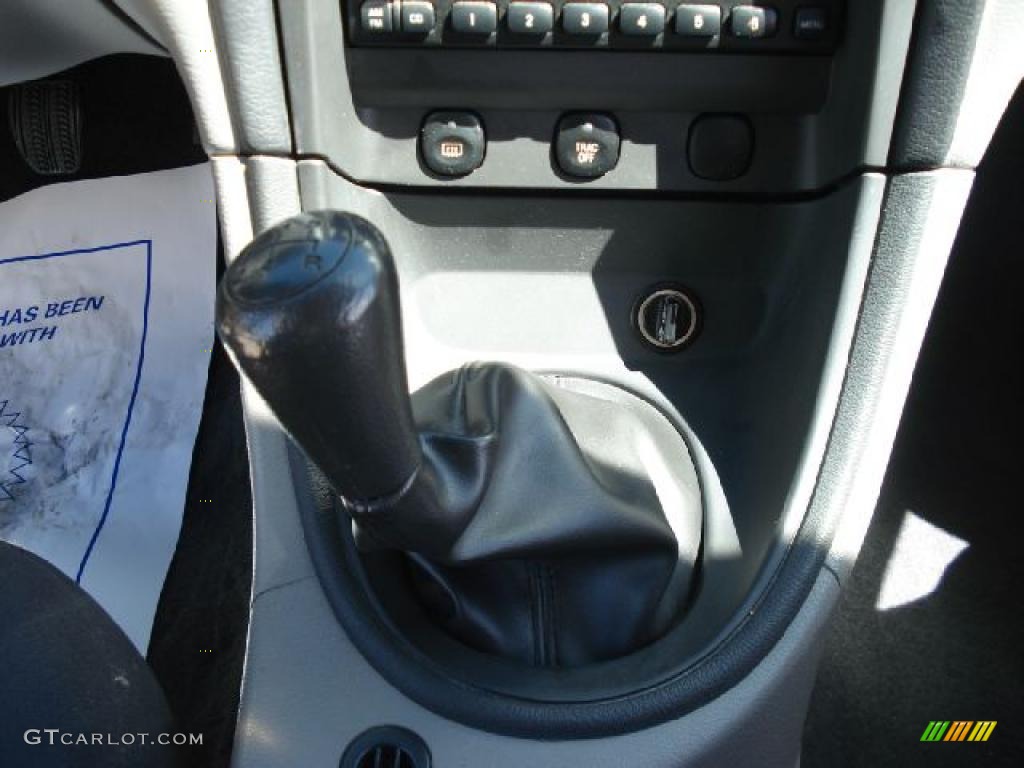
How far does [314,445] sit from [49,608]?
0.64ft

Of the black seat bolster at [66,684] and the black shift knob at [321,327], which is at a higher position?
the black shift knob at [321,327]

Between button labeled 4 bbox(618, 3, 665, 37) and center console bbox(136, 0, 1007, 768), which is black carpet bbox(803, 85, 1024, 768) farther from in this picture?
button labeled 4 bbox(618, 3, 665, 37)

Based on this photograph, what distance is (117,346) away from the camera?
1.31 meters

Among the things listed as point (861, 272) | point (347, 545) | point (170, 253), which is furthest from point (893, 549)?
point (170, 253)

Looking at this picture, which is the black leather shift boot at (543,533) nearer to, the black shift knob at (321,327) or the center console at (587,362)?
the center console at (587,362)

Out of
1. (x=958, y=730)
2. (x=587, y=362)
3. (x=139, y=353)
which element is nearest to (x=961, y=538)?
(x=958, y=730)

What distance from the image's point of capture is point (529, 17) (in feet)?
2.26

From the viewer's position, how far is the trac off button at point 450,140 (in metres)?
0.75

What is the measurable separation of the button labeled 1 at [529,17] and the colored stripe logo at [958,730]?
2.91 ft

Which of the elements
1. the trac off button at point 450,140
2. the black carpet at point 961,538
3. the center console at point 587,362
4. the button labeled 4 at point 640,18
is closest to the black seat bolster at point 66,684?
the center console at point 587,362

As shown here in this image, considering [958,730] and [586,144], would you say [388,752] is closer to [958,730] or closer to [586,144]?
[586,144]

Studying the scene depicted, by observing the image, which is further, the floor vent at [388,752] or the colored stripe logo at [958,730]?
the colored stripe logo at [958,730]

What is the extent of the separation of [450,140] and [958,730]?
2.87ft

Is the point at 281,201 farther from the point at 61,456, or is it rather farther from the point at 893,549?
the point at 893,549
